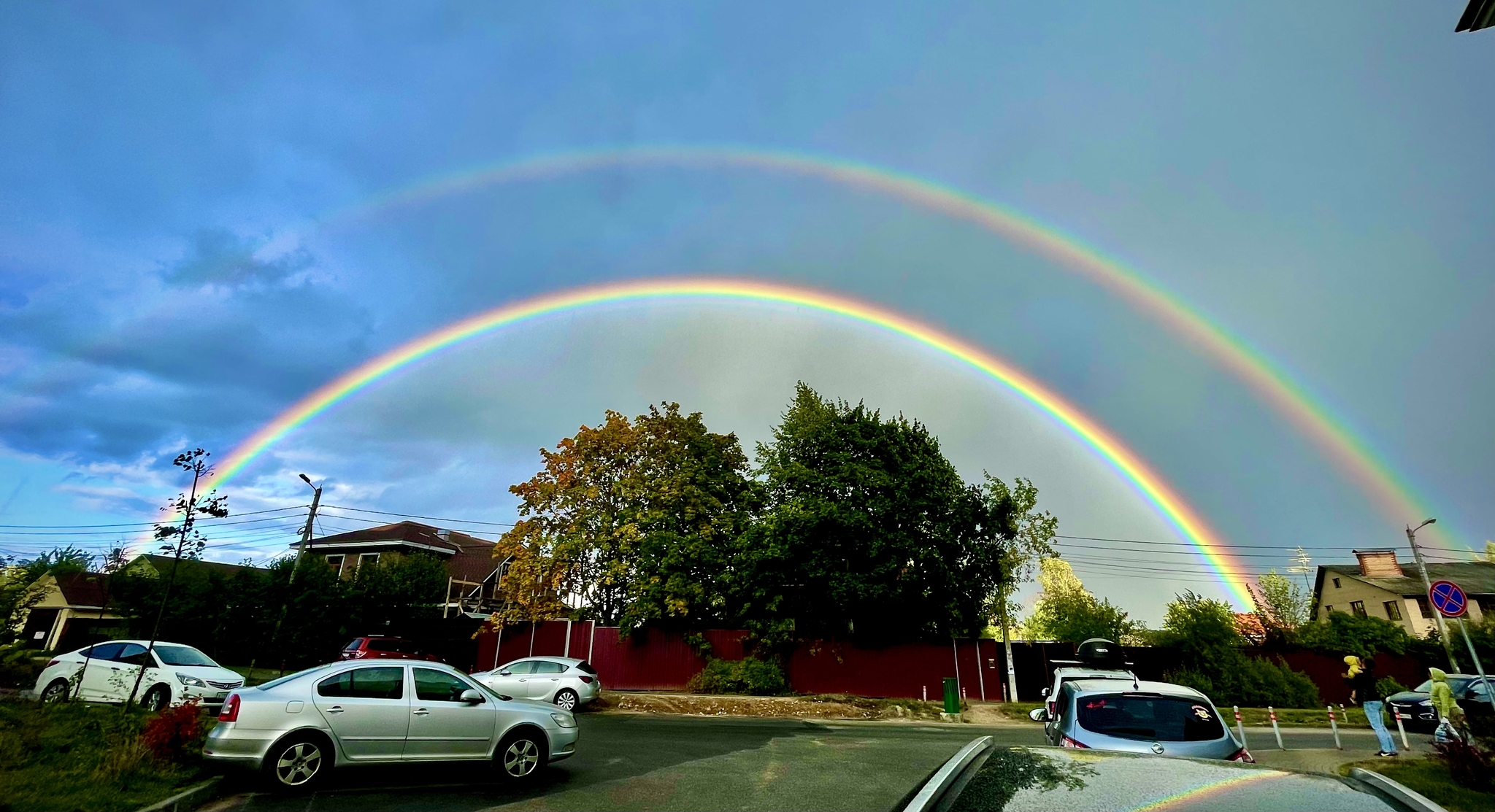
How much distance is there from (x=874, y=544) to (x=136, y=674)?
856 inches

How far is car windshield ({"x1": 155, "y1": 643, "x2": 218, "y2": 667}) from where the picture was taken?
15.0 m

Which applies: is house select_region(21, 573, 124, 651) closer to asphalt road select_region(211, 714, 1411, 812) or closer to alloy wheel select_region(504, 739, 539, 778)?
asphalt road select_region(211, 714, 1411, 812)

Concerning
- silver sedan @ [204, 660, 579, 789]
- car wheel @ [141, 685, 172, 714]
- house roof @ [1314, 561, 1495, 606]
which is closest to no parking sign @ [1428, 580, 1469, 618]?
silver sedan @ [204, 660, 579, 789]

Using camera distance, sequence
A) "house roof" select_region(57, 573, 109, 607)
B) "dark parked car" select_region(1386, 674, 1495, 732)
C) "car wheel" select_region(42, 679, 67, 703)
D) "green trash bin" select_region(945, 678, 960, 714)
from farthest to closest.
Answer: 1. "house roof" select_region(57, 573, 109, 607)
2. "green trash bin" select_region(945, 678, 960, 714)
3. "dark parked car" select_region(1386, 674, 1495, 732)
4. "car wheel" select_region(42, 679, 67, 703)

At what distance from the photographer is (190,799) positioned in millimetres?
7703

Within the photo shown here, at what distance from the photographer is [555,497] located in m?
30.2

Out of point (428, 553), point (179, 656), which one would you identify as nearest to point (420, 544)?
point (428, 553)

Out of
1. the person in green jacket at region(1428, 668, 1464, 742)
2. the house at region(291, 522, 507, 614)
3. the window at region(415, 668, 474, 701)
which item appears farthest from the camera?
the house at region(291, 522, 507, 614)

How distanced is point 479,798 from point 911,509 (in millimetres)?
22667

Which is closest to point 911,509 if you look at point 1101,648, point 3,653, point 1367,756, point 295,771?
point 1101,648

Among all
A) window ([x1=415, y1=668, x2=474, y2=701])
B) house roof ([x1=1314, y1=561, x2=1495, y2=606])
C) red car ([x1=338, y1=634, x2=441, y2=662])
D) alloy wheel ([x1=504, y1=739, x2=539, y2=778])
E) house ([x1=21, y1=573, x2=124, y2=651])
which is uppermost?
house roof ([x1=1314, y1=561, x2=1495, y2=606])

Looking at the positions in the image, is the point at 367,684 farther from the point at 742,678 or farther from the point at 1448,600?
the point at 742,678

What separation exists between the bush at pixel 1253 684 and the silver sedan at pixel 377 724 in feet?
85.7

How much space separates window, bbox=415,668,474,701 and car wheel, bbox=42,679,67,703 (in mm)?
5899
